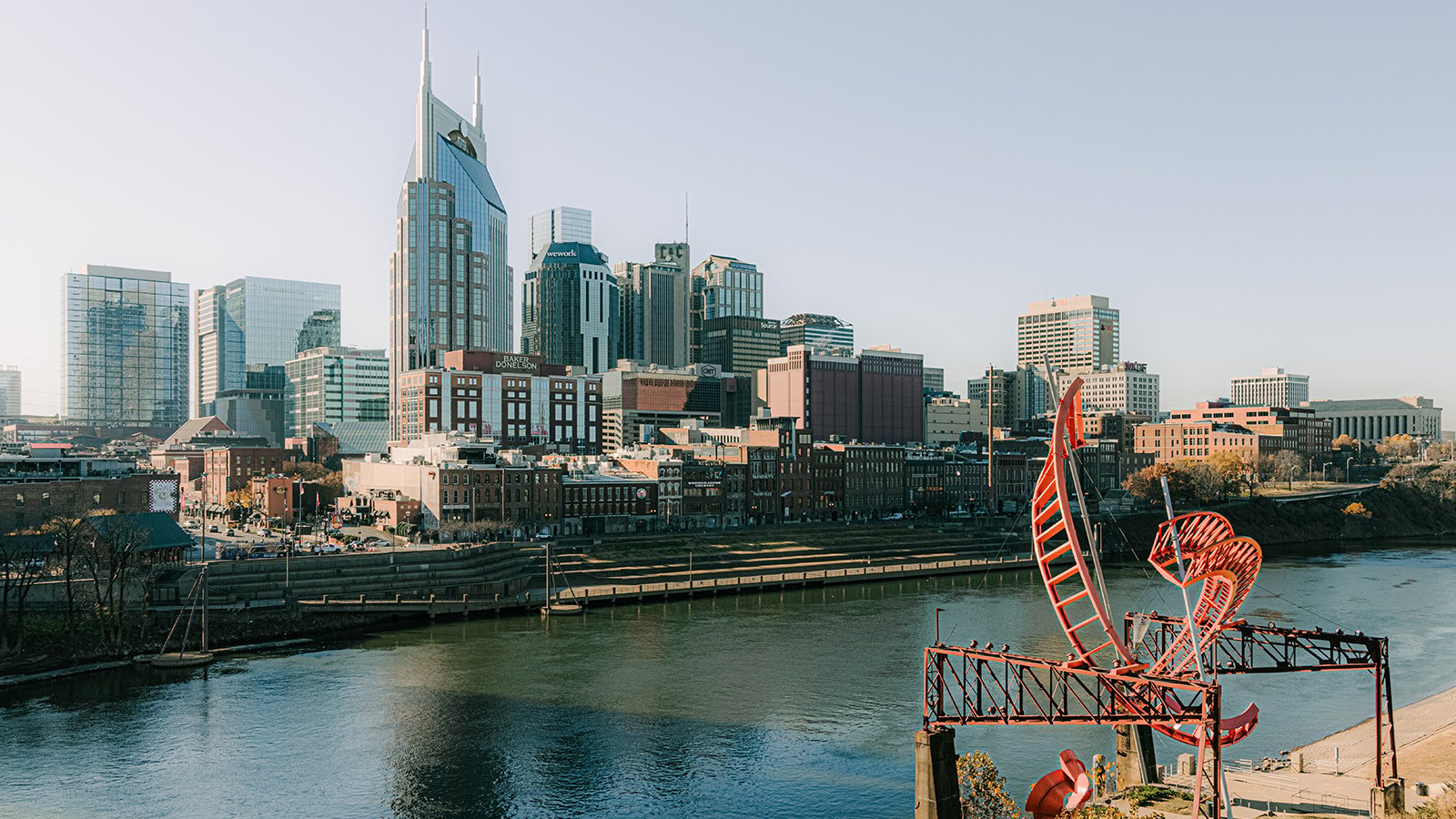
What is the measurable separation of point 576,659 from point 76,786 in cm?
3541

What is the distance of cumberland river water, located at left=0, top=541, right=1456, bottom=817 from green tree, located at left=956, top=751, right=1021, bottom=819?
5.74 metres

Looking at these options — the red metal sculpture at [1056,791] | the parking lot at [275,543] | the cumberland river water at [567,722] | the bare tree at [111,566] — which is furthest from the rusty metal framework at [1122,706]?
the parking lot at [275,543]

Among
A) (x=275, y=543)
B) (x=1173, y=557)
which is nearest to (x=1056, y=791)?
(x=1173, y=557)

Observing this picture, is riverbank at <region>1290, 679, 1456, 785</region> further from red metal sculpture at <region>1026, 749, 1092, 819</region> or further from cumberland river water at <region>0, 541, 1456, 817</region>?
red metal sculpture at <region>1026, 749, 1092, 819</region>

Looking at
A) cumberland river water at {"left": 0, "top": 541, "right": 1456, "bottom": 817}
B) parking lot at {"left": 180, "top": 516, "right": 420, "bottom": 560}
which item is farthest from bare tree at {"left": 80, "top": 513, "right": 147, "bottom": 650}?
parking lot at {"left": 180, "top": 516, "right": 420, "bottom": 560}

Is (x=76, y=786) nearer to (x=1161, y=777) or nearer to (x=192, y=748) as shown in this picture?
(x=192, y=748)

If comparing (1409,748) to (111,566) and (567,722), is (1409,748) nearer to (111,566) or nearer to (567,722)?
(567,722)

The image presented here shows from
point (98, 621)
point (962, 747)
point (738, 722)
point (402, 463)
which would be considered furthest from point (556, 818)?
point (402, 463)

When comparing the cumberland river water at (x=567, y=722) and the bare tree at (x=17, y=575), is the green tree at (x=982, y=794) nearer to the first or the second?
the cumberland river water at (x=567, y=722)

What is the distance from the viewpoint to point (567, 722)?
6575cm

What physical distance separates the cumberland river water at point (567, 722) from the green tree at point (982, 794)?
574 cm

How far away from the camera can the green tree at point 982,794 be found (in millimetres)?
44688

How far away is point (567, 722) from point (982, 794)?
2849 centimetres

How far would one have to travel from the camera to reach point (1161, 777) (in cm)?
5150
